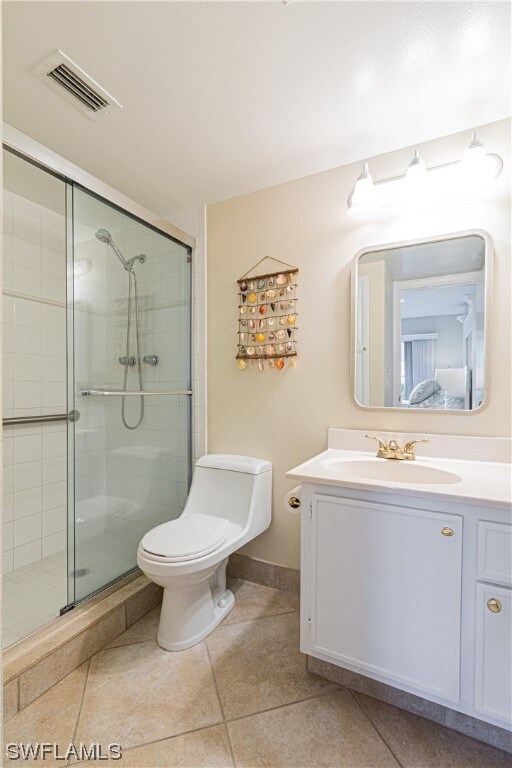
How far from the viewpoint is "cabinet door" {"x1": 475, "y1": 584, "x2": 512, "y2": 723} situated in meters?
1.07

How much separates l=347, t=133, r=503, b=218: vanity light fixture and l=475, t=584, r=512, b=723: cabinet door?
1.46 m

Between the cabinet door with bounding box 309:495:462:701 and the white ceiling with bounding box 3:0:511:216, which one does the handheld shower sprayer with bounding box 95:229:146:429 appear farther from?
the cabinet door with bounding box 309:495:462:701

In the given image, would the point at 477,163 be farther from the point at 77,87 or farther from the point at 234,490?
the point at 234,490

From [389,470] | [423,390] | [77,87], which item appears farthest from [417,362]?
[77,87]

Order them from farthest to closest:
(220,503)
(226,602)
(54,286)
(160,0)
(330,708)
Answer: (54,286) < (220,503) < (226,602) < (330,708) < (160,0)

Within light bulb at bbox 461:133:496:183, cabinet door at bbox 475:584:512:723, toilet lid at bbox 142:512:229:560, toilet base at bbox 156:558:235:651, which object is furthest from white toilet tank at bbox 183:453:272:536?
light bulb at bbox 461:133:496:183

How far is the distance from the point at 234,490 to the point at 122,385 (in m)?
0.78

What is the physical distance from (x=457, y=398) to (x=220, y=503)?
1237 millimetres

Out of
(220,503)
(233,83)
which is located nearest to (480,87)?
(233,83)

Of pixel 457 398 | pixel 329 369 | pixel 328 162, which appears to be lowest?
pixel 457 398

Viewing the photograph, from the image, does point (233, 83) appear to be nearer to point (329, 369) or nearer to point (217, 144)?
point (217, 144)

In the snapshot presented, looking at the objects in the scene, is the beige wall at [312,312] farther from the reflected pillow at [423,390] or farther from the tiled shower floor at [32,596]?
the tiled shower floor at [32,596]

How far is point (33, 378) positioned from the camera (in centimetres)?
218

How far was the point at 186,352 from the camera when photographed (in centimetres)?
230
